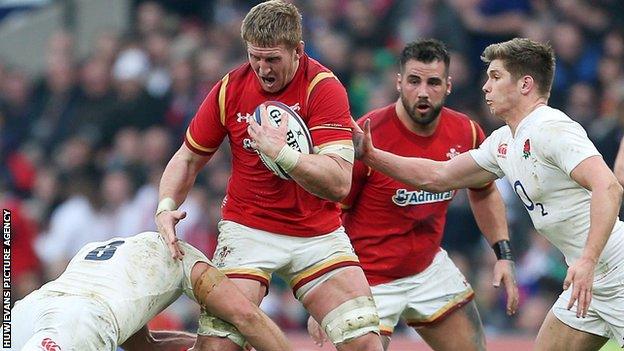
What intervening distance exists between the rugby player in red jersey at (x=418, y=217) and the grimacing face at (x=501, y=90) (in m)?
0.99

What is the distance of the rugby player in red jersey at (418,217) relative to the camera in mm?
8141

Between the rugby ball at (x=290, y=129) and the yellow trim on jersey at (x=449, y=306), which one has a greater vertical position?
the rugby ball at (x=290, y=129)

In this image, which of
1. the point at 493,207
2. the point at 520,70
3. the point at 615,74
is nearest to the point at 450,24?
the point at 615,74

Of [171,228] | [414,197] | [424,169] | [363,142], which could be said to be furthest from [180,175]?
[414,197]

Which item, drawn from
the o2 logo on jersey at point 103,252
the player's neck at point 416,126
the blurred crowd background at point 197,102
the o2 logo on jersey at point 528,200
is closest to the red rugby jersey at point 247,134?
the o2 logo on jersey at point 103,252

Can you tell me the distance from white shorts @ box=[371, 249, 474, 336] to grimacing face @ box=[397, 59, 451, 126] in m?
0.96

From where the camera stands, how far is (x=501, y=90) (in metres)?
7.07

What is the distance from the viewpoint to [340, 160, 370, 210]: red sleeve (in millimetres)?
8117

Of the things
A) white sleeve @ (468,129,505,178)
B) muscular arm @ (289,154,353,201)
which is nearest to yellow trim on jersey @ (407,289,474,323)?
white sleeve @ (468,129,505,178)

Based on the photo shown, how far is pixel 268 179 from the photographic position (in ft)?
23.8

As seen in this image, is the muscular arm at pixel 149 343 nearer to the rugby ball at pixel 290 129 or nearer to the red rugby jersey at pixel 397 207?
the rugby ball at pixel 290 129

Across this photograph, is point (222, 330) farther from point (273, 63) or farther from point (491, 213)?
point (491, 213)

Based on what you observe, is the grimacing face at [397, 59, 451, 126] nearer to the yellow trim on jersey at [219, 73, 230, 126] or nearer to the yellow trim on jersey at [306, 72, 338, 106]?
the yellow trim on jersey at [306, 72, 338, 106]

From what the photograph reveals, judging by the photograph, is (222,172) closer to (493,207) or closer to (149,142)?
(149,142)
